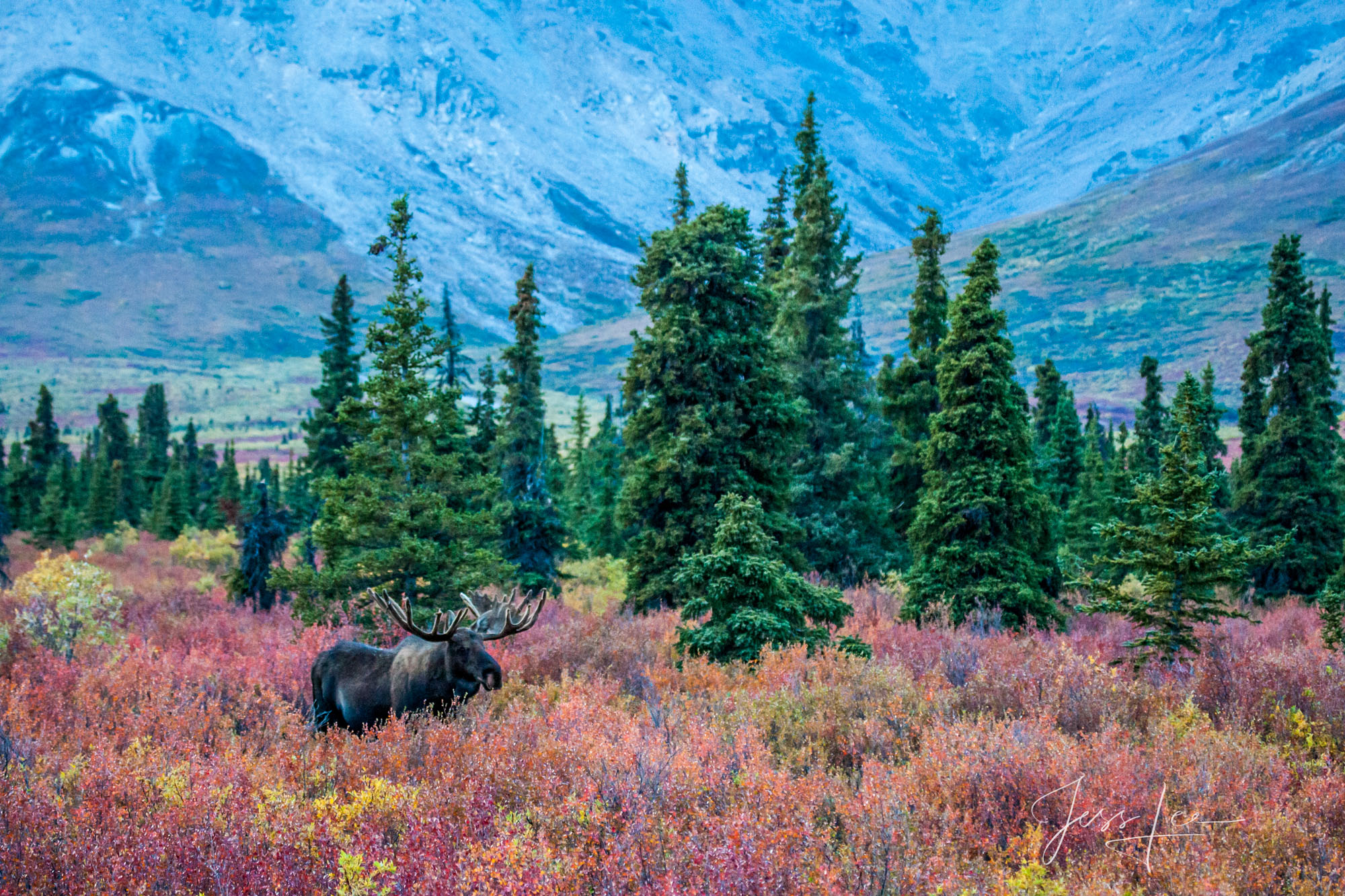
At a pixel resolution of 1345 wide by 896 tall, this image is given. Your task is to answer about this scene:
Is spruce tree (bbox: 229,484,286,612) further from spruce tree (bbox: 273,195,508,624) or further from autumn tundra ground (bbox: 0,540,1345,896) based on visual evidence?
autumn tundra ground (bbox: 0,540,1345,896)

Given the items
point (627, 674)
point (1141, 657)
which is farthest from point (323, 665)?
point (1141, 657)

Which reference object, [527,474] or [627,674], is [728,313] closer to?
[627,674]

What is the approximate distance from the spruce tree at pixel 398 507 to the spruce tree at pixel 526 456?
859cm

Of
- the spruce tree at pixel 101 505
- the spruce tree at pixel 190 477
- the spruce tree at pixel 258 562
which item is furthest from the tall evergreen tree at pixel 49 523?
the spruce tree at pixel 258 562

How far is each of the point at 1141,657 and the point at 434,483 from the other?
457 inches

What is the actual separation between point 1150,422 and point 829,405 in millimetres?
26561

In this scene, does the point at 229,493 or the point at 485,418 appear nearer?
the point at 485,418

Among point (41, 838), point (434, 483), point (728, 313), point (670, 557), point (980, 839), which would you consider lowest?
point (980, 839)

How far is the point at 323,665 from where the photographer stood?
8.91 metres

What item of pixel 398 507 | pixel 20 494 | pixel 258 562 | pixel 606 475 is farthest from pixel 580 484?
pixel 398 507

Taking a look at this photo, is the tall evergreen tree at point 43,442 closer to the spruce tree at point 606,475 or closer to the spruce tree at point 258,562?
the spruce tree at point 606,475

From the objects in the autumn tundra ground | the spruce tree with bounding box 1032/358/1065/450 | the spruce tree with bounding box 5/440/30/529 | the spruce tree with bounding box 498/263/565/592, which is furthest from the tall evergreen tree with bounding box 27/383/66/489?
the spruce tree with bounding box 1032/358/1065/450

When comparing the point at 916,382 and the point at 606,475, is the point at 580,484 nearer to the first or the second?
the point at 606,475
